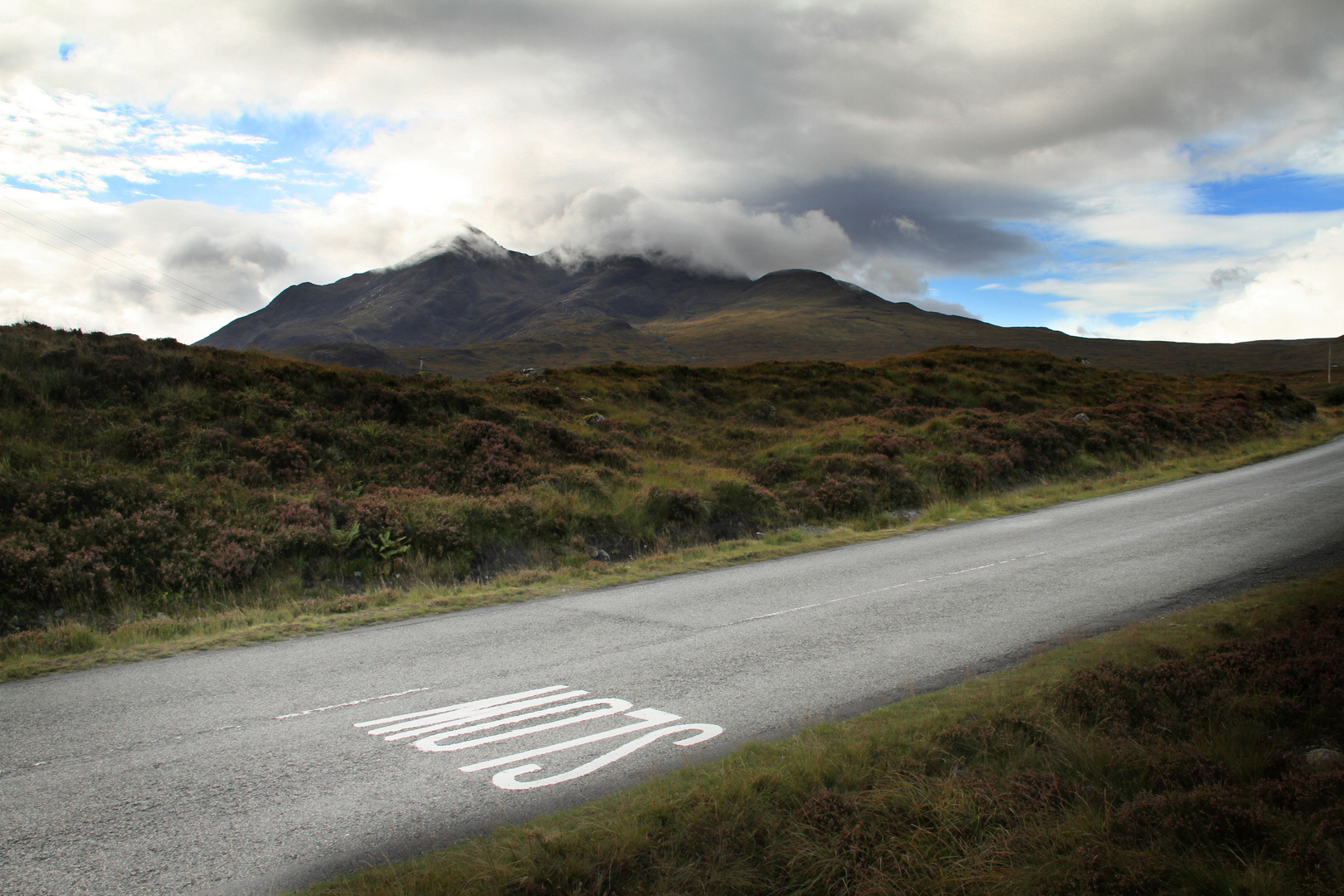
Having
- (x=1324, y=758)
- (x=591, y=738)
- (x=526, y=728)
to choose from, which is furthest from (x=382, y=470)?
(x=1324, y=758)

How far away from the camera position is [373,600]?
33.7 ft

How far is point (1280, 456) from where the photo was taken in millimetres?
25891

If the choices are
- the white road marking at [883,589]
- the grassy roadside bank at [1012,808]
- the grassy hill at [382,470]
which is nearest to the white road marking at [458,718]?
the grassy roadside bank at [1012,808]

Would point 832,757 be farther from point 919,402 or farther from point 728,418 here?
point 919,402

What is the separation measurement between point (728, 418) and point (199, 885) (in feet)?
83.8

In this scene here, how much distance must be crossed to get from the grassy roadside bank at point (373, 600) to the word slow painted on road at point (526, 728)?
146 inches

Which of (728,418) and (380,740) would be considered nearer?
(380,740)

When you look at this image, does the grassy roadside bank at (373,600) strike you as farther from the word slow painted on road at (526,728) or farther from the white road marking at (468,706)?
the word slow painted on road at (526,728)

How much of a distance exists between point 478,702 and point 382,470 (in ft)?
35.1

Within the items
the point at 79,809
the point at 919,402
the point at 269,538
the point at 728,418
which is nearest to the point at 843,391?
the point at 919,402

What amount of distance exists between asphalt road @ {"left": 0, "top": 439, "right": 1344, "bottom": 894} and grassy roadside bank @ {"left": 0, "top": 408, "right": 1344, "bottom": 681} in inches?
20.0

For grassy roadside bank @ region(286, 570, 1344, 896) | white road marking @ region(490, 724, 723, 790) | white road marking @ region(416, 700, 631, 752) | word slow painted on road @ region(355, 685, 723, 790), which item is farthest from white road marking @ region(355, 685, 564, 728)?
grassy roadside bank @ region(286, 570, 1344, 896)

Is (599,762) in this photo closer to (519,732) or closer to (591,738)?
(591,738)

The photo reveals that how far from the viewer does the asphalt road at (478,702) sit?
164 inches
